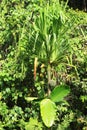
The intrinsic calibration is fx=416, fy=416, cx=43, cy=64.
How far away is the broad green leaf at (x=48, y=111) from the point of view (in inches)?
195

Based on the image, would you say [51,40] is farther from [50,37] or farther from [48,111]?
[48,111]

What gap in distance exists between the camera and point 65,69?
5.70 m

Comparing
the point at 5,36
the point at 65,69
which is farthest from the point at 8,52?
the point at 65,69

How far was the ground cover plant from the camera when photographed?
17.2ft

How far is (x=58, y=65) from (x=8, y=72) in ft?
2.35

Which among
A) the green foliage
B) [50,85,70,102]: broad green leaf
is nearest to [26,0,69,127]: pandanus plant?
[50,85,70,102]: broad green leaf

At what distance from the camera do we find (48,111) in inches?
197

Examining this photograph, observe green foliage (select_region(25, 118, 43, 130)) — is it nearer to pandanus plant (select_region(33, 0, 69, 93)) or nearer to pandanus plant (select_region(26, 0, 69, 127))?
pandanus plant (select_region(26, 0, 69, 127))

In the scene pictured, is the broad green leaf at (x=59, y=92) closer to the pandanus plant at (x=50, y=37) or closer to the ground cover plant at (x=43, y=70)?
the ground cover plant at (x=43, y=70)

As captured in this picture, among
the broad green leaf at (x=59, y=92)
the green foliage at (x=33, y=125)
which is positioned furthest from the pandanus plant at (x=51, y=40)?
the green foliage at (x=33, y=125)

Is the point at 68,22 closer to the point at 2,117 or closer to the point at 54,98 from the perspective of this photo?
the point at 54,98

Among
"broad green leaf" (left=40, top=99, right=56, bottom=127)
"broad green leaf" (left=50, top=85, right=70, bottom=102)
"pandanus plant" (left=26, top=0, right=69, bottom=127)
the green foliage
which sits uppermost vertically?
"pandanus plant" (left=26, top=0, right=69, bottom=127)

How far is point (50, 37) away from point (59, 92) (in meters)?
0.71

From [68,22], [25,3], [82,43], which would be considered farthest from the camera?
[25,3]
